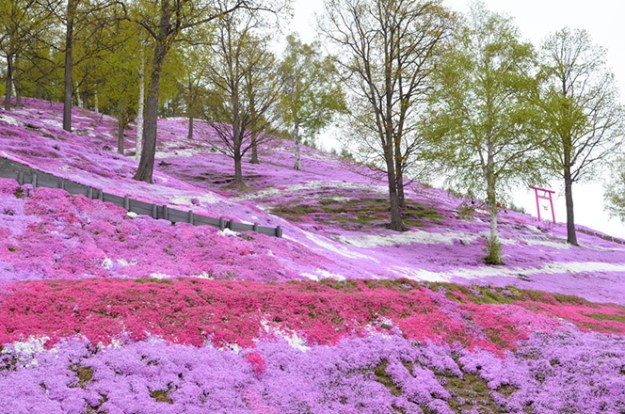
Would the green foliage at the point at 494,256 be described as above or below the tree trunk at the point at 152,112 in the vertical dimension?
below

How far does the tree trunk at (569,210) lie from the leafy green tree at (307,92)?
Answer: 1992cm

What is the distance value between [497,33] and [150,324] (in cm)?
2696

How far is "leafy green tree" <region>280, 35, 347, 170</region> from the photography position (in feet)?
97.9

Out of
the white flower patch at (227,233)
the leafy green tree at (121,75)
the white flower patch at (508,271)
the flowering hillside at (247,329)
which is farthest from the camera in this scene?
the leafy green tree at (121,75)

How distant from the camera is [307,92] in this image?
4503 centimetres

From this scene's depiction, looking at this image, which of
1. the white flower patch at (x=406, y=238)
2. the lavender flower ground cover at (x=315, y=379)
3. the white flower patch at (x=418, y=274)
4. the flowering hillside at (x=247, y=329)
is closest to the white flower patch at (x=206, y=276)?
the flowering hillside at (x=247, y=329)

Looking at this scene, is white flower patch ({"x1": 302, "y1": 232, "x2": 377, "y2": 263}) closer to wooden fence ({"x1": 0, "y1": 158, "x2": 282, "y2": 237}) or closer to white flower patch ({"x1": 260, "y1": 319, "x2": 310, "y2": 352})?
wooden fence ({"x1": 0, "y1": 158, "x2": 282, "y2": 237})

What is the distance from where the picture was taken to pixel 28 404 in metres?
4.72

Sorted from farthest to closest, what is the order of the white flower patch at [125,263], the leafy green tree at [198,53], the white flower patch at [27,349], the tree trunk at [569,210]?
the tree trunk at [569,210] < the leafy green tree at [198,53] < the white flower patch at [125,263] < the white flower patch at [27,349]

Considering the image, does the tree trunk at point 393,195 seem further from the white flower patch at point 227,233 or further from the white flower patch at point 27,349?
the white flower patch at point 27,349

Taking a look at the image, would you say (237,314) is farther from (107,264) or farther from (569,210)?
(569,210)

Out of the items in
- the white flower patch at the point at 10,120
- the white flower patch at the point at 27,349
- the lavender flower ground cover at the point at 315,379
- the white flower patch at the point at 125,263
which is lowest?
the lavender flower ground cover at the point at 315,379

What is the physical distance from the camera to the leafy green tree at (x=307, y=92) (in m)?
29.8

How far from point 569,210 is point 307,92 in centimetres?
2680
